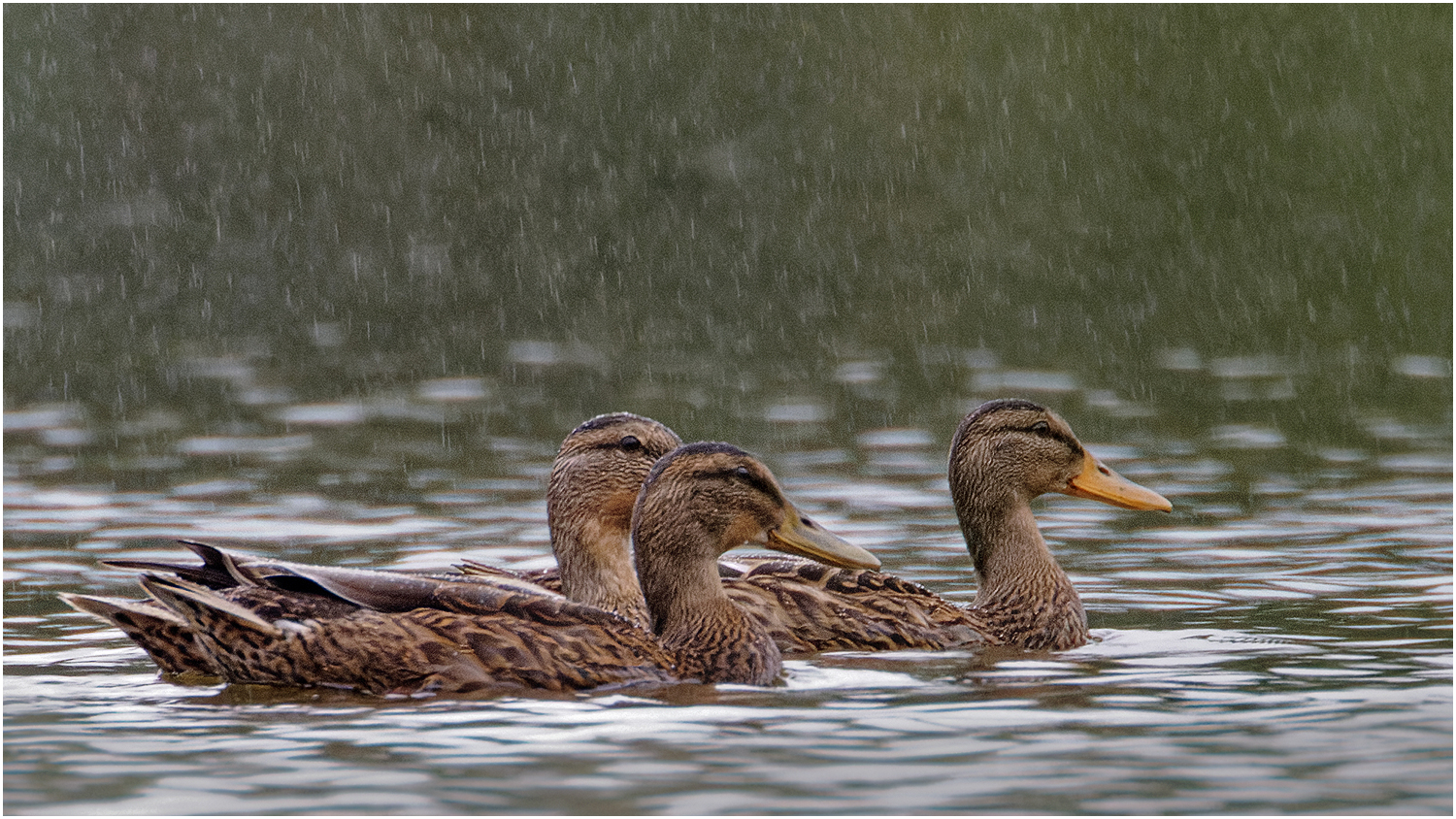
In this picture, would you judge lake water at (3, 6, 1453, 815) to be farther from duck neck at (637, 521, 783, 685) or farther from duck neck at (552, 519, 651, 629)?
duck neck at (552, 519, 651, 629)

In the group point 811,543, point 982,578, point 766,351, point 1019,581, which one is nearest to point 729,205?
point 766,351

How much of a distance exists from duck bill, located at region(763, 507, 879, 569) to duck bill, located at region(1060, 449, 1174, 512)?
1.80 metres

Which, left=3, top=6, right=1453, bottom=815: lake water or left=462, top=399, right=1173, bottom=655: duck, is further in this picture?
left=462, top=399, right=1173, bottom=655: duck

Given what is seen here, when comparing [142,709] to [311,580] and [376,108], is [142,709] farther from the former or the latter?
[376,108]

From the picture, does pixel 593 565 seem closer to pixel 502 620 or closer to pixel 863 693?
pixel 502 620


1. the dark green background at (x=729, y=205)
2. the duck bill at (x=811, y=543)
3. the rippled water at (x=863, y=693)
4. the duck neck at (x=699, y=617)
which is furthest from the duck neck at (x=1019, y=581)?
the dark green background at (x=729, y=205)

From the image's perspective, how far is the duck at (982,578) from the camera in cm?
1007

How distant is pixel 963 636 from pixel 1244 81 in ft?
63.0

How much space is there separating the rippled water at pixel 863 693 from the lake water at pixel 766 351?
0.03 metres

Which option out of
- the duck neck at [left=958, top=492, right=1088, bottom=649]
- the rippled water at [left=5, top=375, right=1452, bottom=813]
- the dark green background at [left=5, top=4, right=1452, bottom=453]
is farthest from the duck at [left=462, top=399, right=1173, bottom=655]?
the dark green background at [left=5, top=4, right=1452, bottom=453]

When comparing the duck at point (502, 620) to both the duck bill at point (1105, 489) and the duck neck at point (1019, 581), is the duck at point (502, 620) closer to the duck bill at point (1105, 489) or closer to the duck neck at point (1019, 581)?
the duck neck at point (1019, 581)

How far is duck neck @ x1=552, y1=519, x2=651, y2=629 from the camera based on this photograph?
1027cm

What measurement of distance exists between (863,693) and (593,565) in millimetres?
1803

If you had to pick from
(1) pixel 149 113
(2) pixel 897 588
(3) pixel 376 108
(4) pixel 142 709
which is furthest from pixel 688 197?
(4) pixel 142 709
